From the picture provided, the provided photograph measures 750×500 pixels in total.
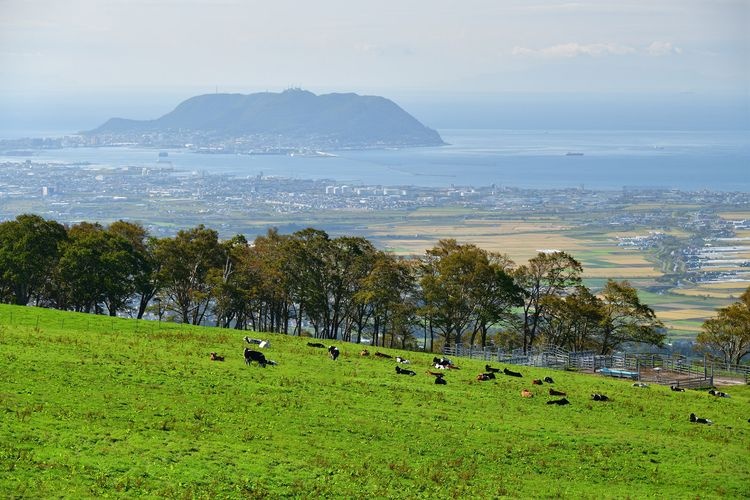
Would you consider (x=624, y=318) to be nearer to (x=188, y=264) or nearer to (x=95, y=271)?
(x=188, y=264)

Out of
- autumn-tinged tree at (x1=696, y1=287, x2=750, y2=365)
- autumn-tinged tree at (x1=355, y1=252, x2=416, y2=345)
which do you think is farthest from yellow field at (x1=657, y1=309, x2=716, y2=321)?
autumn-tinged tree at (x1=355, y1=252, x2=416, y2=345)

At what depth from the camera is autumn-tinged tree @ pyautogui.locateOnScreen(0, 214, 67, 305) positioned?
48062mm

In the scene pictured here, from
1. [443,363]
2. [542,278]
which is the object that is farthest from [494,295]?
[443,363]

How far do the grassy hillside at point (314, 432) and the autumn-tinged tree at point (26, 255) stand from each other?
1750 cm

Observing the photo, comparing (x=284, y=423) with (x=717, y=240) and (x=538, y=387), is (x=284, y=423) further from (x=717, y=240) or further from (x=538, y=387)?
(x=717, y=240)

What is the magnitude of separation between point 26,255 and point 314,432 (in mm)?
32025

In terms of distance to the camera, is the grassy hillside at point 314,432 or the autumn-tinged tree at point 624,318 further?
the autumn-tinged tree at point 624,318

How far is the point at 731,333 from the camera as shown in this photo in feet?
163

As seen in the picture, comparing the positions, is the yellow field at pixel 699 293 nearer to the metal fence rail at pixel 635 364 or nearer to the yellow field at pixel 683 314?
the yellow field at pixel 683 314

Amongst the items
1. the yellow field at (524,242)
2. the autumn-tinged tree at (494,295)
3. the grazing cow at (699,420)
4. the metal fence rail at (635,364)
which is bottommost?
the metal fence rail at (635,364)

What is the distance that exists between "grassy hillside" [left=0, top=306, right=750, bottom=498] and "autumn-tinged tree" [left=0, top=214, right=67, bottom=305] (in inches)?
689

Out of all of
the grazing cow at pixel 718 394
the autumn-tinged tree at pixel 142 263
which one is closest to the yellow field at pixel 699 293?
the autumn-tinged tree at pixel 142 263

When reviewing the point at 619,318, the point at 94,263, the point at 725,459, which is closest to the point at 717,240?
the point at 619,318

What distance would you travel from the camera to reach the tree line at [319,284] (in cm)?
4925
